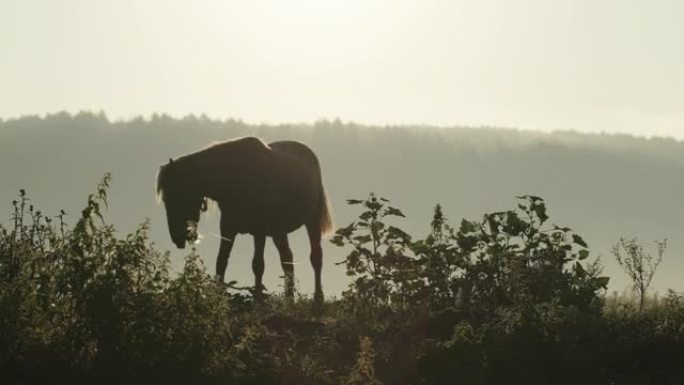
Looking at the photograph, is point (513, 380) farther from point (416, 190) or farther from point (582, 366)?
point (416, 190)

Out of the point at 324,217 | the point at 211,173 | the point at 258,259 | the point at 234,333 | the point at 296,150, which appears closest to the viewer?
the point at 234,333

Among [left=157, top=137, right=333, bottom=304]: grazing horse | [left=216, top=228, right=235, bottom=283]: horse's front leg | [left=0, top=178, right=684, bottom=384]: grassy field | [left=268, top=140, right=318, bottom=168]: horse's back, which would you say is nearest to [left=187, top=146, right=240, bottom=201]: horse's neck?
[left=157, top=137, right=333, bottom=304]: grazing horse

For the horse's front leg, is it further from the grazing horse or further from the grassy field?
the grassy field

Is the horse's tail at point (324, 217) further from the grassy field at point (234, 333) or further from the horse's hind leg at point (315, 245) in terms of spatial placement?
the grassy field at point (234, 333)

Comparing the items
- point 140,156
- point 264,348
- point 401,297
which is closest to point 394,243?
point 401,297

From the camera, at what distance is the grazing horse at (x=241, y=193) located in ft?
42.9

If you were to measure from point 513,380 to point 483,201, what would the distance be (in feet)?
617

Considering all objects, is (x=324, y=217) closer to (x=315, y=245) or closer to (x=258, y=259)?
(x=315, y=245)

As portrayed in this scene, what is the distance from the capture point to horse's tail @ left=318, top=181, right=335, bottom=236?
15.7 metres

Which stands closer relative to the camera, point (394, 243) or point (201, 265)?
point (201, 265)

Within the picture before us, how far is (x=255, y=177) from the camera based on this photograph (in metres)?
13.5

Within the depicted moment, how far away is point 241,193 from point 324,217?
2688 mm

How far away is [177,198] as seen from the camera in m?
13.1

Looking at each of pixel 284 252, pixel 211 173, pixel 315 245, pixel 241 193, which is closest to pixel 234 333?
pixel 241 193
